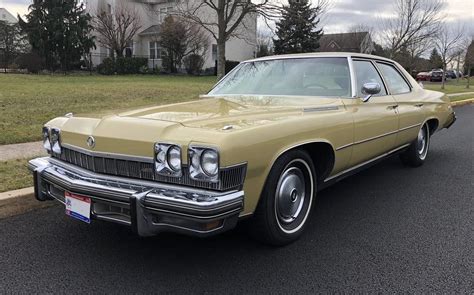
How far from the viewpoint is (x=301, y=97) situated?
4039 millimetres

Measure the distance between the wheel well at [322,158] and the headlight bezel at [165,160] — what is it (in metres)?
1.31

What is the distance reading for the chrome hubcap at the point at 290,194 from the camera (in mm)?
3184

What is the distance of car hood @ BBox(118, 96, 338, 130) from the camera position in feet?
9.76

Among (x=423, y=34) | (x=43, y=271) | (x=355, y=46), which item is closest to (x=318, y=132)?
(x=43, y=271)

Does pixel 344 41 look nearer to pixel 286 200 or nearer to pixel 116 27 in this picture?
pixel 116 27

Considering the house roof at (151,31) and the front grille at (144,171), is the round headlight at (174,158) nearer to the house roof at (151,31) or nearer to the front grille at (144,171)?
the front grille at (144,171)

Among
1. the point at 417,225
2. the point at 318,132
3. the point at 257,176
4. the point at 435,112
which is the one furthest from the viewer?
the point at 435,112

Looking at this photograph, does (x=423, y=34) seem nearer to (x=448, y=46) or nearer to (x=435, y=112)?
(x=448, y=46)

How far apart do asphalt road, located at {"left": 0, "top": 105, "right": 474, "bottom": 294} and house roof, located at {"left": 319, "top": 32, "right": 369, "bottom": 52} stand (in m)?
39.2

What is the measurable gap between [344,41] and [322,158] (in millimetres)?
47025

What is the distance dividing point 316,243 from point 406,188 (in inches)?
80.5

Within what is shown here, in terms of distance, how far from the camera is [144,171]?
282 centimetres

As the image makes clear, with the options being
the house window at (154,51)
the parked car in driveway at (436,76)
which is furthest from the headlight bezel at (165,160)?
the parked car in driveway at (436,76)

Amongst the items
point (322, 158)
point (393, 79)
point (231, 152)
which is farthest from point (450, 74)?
point (231, 152)
